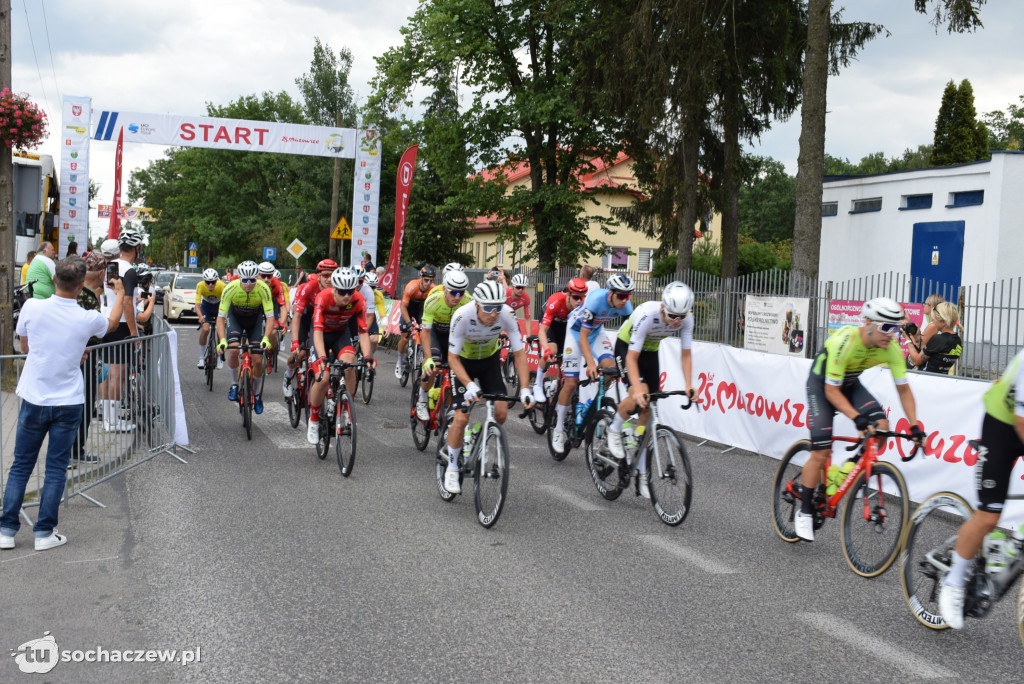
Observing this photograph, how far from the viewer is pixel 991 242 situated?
21078 mm

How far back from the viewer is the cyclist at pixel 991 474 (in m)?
4.51

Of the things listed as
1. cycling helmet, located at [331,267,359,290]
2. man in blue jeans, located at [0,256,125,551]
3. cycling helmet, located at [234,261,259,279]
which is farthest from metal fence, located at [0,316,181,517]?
cycling helmet, located at [234,261,259,279]

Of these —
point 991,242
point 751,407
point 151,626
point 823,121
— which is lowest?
point 151,626

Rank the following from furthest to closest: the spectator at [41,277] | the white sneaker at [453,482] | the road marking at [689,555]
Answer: the spectator at [41,277], the white sneaker at [453,482], the road marking at [689,555]

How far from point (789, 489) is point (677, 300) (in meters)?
1.66

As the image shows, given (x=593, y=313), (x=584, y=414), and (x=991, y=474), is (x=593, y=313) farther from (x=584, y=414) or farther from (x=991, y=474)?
(x=991, y=474)

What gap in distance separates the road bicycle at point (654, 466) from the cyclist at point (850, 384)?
89cm

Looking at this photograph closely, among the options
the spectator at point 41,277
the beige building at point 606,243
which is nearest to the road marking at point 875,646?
the spectator at point 41,277

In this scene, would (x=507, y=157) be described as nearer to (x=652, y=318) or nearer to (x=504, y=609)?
(x=652, y=318)

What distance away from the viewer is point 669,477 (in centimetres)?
730

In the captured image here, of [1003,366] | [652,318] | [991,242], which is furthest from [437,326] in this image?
[991,242]

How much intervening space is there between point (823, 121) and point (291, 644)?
631 inches

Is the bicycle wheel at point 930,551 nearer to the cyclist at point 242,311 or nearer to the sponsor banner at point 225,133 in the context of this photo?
the cyclist at point 242,311

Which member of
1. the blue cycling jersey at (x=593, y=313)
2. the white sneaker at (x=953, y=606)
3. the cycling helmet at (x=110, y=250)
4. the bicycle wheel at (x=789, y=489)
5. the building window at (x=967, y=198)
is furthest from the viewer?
the building window at (x=967, y=198)
